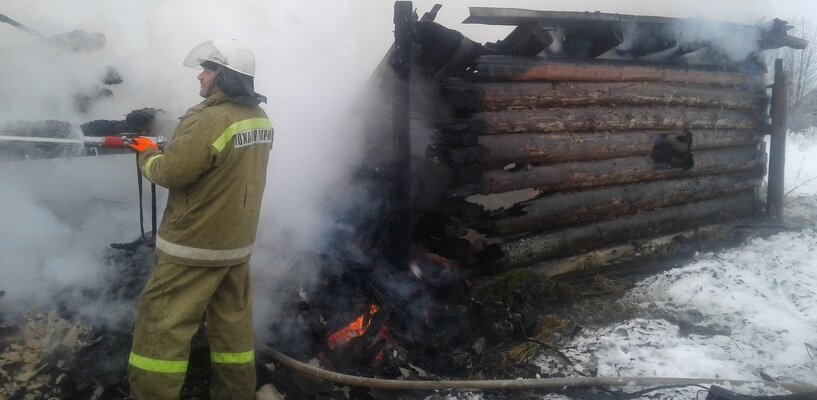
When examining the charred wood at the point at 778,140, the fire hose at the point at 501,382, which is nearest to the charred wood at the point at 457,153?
the fire hose at the point at 501,382

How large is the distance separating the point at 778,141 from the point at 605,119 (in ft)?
14.8

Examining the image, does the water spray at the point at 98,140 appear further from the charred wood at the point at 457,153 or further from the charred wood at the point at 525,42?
the charred wood at the point at 525,42

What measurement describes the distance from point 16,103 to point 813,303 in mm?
8512

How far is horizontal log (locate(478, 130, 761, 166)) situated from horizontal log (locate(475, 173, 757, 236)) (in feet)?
Answer: 1.50

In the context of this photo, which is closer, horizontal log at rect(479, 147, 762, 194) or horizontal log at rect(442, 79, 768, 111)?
horizontal log at rect(442, 79, 768, 111)

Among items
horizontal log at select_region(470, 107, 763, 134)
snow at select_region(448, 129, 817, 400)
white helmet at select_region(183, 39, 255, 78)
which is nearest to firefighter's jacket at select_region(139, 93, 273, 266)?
white helmet at select_region(183, 39, 255, 78)

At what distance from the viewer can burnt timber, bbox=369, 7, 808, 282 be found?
5371mm

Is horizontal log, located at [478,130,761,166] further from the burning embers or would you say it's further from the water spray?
the water spray

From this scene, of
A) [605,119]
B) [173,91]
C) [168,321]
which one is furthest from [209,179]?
[605,119]

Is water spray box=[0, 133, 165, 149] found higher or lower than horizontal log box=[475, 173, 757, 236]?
higher

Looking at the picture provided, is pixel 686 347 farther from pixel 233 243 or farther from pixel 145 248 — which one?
pixel 145 248

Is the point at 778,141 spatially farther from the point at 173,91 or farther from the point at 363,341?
the point at 173,91

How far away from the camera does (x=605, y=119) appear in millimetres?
6461

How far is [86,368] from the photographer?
3748 millimetres
